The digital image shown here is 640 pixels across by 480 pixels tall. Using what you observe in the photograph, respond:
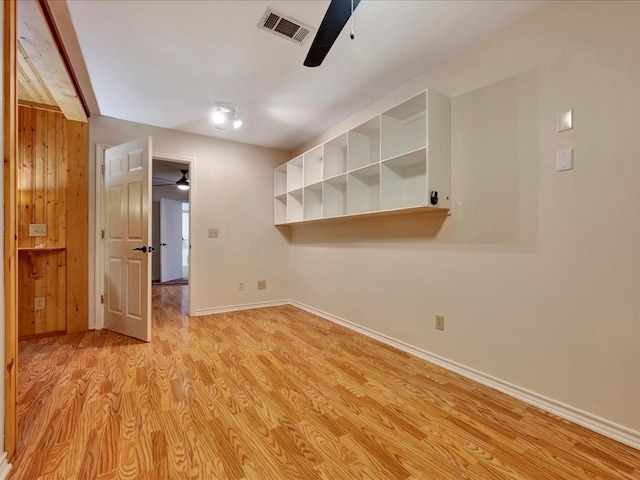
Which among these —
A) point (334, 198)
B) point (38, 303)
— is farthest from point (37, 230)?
point (334, 198)

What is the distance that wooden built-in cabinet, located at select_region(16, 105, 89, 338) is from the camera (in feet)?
9.30

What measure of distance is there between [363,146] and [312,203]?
1058mm

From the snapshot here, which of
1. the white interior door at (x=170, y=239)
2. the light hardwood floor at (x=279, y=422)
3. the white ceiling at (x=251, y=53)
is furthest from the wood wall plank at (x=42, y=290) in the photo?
the white interior door at (x=170, y=239)

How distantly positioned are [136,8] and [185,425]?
7.93 ft

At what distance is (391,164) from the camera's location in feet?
8.11

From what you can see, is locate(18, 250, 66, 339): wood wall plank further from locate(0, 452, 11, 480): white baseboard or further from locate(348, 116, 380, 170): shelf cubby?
locate(348, 116, 380, 170): shelf cubby

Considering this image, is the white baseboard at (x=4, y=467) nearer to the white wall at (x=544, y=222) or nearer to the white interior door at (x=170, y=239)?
the white wall at (x=544, y=222)

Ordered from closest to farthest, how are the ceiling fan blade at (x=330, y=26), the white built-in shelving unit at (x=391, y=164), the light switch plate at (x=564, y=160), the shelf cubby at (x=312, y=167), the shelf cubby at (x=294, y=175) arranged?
the ceiling fan blade at (x=330, y=26) < the light switch plate at (x=564, y=160) < the white built-in shelving unit at (x=391, y=164) < the shelf cubby at (x=312, y=167) < the shelf cubby at (x=294, y=175)

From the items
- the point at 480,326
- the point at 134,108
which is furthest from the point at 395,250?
the point at 134,108

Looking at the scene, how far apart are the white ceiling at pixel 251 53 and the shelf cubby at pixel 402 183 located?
759mm

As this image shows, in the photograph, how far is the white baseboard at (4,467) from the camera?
45.3 inches

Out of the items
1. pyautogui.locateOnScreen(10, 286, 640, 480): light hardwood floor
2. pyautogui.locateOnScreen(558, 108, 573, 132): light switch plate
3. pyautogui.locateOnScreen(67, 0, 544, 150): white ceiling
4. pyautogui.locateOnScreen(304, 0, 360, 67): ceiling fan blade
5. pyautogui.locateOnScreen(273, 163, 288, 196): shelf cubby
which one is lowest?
pyautogui.locateOnScreen(10, 286, 640, 480): light hardwood floor

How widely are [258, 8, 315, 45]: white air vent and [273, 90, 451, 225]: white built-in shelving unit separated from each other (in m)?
0.88

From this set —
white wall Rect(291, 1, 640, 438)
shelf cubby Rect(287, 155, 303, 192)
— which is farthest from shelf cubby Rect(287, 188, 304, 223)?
white wall Rect(291, 1, 640, 438)
